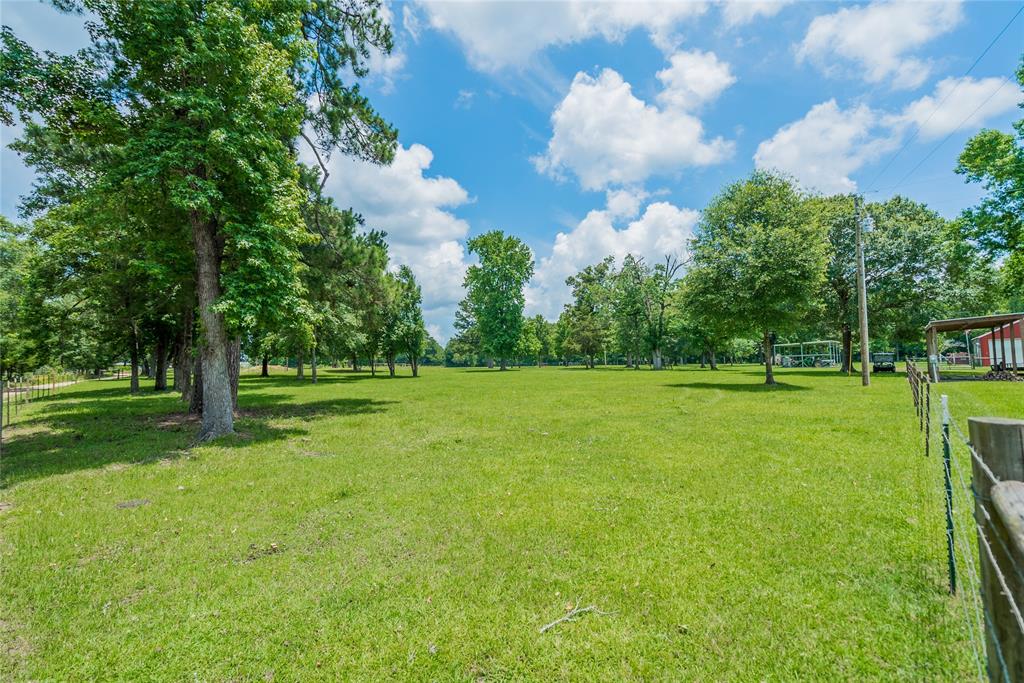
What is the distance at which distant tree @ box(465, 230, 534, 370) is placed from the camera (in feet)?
185

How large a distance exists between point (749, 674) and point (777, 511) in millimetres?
3160

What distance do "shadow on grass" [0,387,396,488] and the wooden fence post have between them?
11.6m

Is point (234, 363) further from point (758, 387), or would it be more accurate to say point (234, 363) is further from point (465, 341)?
point (465, 341)

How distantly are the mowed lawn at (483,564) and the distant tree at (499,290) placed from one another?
4722 cm

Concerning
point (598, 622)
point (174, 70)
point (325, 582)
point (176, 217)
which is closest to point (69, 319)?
point (176, 217)

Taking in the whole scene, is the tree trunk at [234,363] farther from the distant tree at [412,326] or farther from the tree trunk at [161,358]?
the distant tree at [412,326]

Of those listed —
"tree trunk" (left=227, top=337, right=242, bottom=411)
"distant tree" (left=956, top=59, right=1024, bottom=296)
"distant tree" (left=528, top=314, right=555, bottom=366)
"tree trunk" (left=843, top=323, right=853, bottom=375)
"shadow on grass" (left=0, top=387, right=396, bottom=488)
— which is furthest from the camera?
"distant tree" (left=528, top=314, right=555, bottom=366)

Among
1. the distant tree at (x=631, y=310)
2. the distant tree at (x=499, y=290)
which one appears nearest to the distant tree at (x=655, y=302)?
the distant tree at (x=631, y=310)

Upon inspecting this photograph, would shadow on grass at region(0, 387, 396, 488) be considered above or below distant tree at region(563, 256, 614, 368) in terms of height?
below

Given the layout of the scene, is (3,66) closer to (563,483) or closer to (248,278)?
(248,278)

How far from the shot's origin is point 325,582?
394cm

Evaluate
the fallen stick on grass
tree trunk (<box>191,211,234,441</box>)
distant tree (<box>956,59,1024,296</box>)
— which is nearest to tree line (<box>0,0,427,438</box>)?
tree trunk (<box>191,211,234,441</box>)

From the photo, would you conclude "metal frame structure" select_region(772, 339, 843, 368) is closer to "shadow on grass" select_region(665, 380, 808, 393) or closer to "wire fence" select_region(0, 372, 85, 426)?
"shadow on grass" select_region(665, 380, 808, 393)

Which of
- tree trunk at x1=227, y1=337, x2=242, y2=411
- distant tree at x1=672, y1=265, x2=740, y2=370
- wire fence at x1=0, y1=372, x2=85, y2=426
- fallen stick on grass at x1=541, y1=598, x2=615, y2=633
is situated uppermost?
distant tree at x1=672, y1=265, x2=740, y2=370
